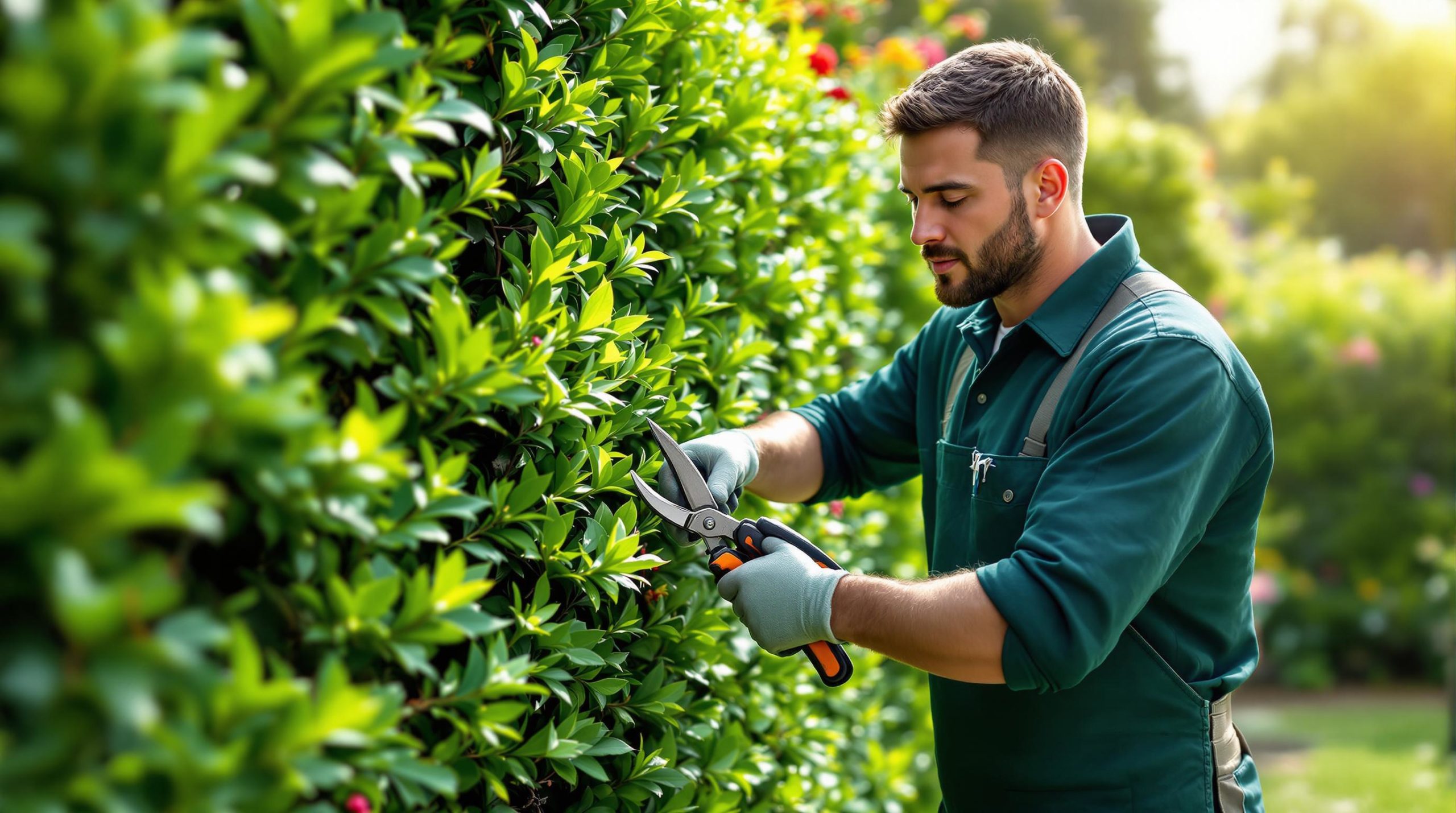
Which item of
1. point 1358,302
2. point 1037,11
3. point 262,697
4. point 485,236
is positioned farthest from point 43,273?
point 1037,11

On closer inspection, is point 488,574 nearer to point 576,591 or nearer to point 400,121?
point 576,591

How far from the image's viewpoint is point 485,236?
6.21 feet

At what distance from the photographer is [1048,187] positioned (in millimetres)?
2613

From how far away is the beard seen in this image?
256 centimetres

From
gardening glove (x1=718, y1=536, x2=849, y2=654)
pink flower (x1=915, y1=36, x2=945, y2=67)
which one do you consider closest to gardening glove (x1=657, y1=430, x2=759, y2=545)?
gardening glove (x1=718, y1=536, x2=849, y2=654)

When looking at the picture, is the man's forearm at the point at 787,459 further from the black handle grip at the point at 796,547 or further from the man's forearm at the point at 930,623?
the man's forearm at the point at 930,623

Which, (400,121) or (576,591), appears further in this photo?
(576,591)

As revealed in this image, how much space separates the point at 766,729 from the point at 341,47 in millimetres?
2025

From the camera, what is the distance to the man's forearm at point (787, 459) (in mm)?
2699

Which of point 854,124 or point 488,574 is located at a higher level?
point 854,124

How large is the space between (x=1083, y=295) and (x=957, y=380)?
1.31ft

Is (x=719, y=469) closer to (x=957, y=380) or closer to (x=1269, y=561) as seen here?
(x=957, y=380)

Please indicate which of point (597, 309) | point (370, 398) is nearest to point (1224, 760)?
point (597, 309)

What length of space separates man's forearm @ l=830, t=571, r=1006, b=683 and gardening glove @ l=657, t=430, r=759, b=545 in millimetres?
356
